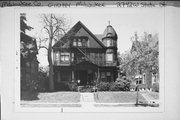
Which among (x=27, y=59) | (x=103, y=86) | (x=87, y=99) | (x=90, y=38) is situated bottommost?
(x=87, y=99)

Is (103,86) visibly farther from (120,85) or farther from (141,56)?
(141,56)

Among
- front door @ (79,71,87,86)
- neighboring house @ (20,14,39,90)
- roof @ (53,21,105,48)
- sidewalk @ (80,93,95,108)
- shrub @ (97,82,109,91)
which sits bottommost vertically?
sidewalk @ (80,93,95,108)

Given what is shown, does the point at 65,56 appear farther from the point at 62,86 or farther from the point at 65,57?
the point at 62,86

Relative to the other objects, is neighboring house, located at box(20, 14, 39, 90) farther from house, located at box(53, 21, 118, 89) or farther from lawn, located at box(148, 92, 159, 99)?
lawn, located at box(148, 92, 159, 99)

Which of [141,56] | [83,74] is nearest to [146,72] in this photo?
[141,56]

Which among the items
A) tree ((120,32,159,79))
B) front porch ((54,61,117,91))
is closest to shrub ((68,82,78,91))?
front porch ((54,61,117,91))

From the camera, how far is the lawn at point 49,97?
2.63 metres

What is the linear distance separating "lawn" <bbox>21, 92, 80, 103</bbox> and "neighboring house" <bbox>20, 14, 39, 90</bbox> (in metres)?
0.10

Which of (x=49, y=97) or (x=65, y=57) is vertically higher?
(x=65, y=57)

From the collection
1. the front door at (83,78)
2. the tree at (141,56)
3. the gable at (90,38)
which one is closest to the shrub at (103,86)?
the front door at (83,78)

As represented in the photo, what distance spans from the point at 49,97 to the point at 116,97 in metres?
0.79

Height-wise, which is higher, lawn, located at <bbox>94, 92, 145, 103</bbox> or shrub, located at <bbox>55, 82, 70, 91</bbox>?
shrub, located at <bbox>55, 82, 70, 91</bbox>

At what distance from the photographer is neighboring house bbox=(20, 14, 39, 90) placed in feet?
8.61

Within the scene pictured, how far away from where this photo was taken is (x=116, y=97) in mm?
2641
